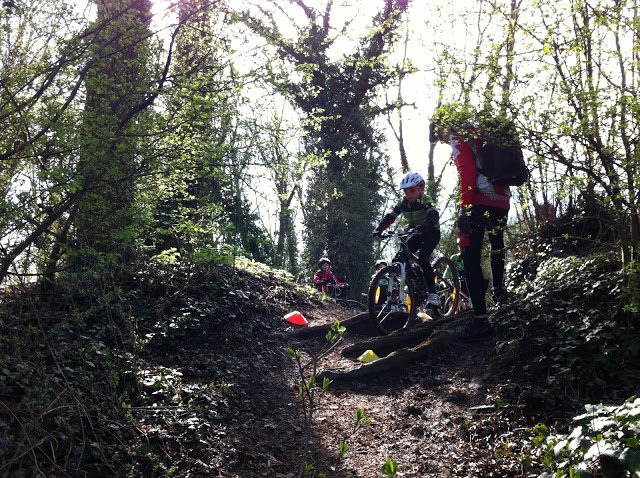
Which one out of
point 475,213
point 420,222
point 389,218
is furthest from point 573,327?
point 389,218

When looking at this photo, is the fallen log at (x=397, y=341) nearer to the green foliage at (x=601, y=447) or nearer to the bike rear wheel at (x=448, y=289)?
the bike rear wheel at (x=448, y=289)

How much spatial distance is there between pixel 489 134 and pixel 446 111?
43cm

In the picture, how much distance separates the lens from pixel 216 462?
4.45 metres

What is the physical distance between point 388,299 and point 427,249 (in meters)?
Result: 0.82

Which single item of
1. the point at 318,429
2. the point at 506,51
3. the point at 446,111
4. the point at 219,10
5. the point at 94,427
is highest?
the point at 219,10

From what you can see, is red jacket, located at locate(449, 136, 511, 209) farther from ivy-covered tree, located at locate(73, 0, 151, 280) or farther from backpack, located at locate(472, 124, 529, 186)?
ivy-covered tree, located at locate(73, 0, 151, 280)

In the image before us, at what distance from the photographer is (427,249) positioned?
7688 mm

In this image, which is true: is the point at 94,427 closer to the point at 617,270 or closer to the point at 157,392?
the point at 157,392

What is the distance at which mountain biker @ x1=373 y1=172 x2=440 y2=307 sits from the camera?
7574 mm

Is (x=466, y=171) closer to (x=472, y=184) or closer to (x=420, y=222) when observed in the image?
(x=472, y=184)

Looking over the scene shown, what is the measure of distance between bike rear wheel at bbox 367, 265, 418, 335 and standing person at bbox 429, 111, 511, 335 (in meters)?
1.03

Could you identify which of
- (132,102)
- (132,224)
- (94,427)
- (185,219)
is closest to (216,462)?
(94,427)

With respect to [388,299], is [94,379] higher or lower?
lower

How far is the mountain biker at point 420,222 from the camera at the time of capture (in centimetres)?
757
